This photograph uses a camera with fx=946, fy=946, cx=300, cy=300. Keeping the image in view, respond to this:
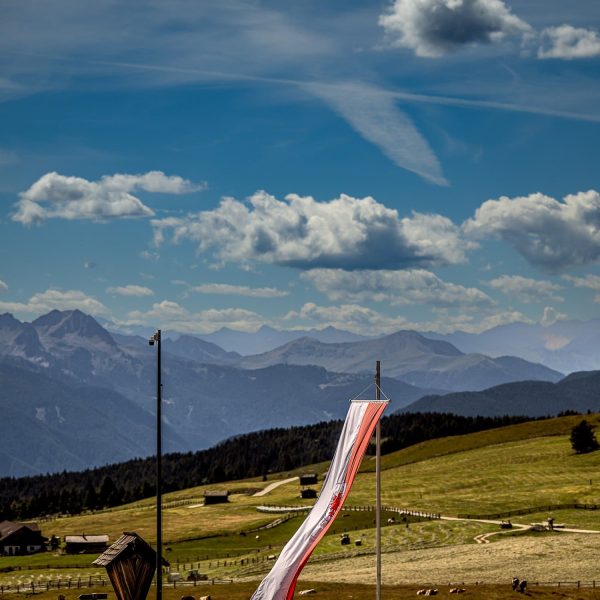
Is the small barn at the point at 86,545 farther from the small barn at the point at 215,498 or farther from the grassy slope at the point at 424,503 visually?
the small barn at the point at 215,498

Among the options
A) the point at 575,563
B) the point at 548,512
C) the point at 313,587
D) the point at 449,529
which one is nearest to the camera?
the point at 313,587

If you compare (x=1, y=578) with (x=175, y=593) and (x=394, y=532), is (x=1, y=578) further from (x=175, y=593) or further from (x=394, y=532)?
(x=394, y=532)

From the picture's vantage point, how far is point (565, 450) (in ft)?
574

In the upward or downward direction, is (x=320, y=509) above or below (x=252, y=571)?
above

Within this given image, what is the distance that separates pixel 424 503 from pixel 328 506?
113986 mm

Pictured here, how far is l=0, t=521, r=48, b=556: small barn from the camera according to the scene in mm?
137625

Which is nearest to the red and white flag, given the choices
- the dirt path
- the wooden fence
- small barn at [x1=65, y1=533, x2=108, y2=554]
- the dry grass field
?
the dry grass field

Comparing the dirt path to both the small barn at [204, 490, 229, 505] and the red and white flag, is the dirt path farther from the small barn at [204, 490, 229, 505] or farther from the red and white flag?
the small barn at [204, 490, 229, 505]

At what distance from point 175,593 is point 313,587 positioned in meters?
10.5

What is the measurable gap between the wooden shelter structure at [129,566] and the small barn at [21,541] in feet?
323

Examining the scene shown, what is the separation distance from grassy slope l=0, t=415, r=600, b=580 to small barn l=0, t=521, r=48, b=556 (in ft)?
34.9

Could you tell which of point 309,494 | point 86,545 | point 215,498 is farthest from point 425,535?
point 215,498

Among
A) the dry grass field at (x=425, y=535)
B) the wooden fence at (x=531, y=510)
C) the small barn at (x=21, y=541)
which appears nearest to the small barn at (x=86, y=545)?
the dry grass field at (x=425, y=535)

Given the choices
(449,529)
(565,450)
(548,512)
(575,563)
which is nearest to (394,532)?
(449,529)
